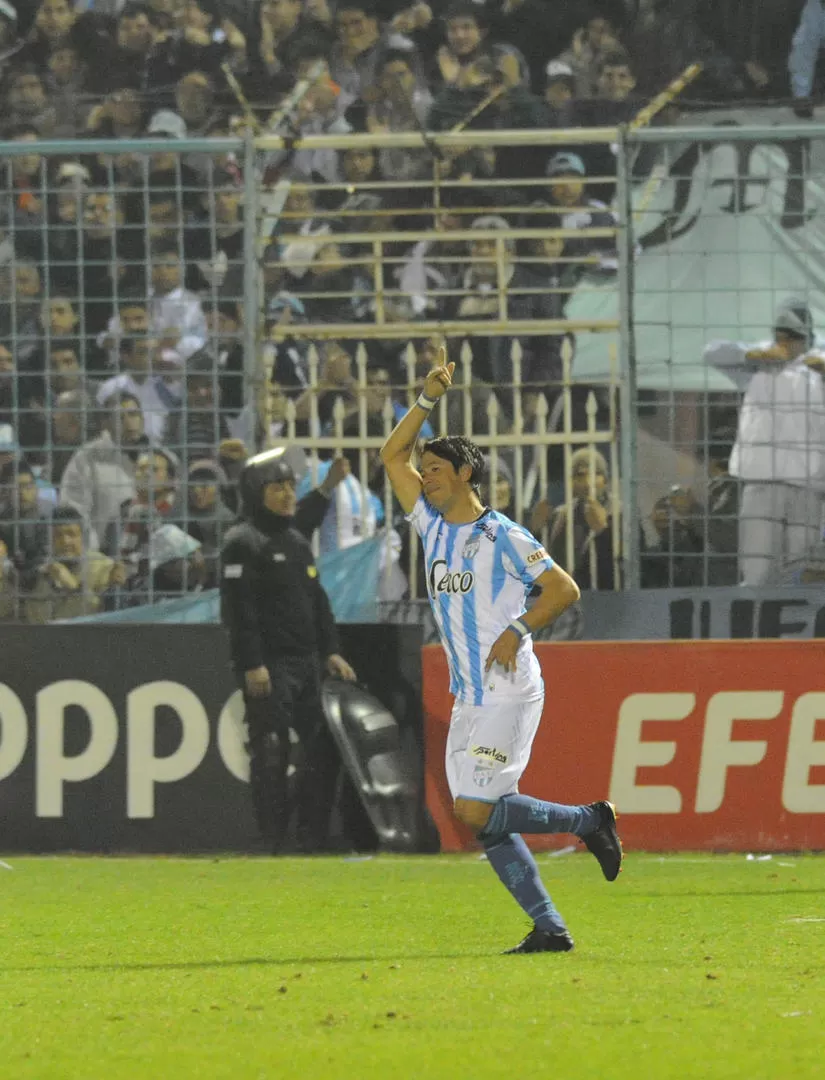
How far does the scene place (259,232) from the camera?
12656 mm

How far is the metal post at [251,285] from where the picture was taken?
12398 mm

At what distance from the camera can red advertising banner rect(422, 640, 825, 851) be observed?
37.9ft

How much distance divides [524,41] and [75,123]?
13.9 feet

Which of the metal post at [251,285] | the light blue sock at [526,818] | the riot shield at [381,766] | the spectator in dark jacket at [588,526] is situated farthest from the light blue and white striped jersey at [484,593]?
the metal post at [251,285]

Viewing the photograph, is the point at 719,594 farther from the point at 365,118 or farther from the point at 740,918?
the point at 365,118

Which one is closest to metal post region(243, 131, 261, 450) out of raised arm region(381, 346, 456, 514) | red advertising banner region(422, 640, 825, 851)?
red advertising banner region(422, 640, 825, 851)

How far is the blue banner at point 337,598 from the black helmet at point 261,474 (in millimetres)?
701

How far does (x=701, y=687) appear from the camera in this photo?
38.2 feet

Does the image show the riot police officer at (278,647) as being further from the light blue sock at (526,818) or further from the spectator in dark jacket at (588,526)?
the light blue sock at (526,818)

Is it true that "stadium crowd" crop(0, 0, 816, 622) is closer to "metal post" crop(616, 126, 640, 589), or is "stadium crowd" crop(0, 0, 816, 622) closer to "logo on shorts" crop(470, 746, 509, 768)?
"metal post" crop(616, 126, 640, 589)

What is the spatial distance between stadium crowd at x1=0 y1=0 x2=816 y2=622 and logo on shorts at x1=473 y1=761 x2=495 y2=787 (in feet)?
16.8

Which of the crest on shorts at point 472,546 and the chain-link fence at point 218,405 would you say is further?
the chain-link fence at point 218,405

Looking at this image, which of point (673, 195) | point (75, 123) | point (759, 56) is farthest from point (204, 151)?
point (759, 56)

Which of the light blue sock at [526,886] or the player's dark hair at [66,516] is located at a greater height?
the player's dark hair at [66,516]
